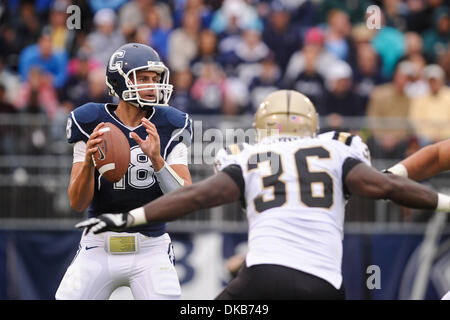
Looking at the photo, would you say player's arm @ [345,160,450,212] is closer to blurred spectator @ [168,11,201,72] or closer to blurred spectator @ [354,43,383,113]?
blurred spectator @ [354,43,383,113]

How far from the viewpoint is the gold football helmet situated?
5.26 m

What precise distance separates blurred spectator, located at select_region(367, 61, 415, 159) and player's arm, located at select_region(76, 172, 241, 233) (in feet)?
18.5

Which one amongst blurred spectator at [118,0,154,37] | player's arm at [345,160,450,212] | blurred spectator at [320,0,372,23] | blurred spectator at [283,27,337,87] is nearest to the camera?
player's arm at [345,160,450,212]

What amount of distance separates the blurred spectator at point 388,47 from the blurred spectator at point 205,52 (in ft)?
7.42

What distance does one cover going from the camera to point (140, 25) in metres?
12.9

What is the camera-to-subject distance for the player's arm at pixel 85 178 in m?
5.74

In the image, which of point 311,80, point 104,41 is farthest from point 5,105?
point 311,80

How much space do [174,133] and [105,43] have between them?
642 cm

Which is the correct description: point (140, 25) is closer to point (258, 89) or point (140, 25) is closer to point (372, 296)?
point (258, 89)

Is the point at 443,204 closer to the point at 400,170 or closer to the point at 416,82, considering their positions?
the point at 400,170

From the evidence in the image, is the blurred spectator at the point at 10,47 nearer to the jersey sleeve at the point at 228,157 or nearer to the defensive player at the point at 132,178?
the defensive player at the point at 132,178

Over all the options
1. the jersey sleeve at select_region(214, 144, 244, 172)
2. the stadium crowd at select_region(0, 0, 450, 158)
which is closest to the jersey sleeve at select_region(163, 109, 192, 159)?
the jersey sleeve at select_region(214, 144, 244, 172)

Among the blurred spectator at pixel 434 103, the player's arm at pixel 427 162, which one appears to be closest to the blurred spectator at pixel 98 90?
the blurred spectator at pixel 434 103
